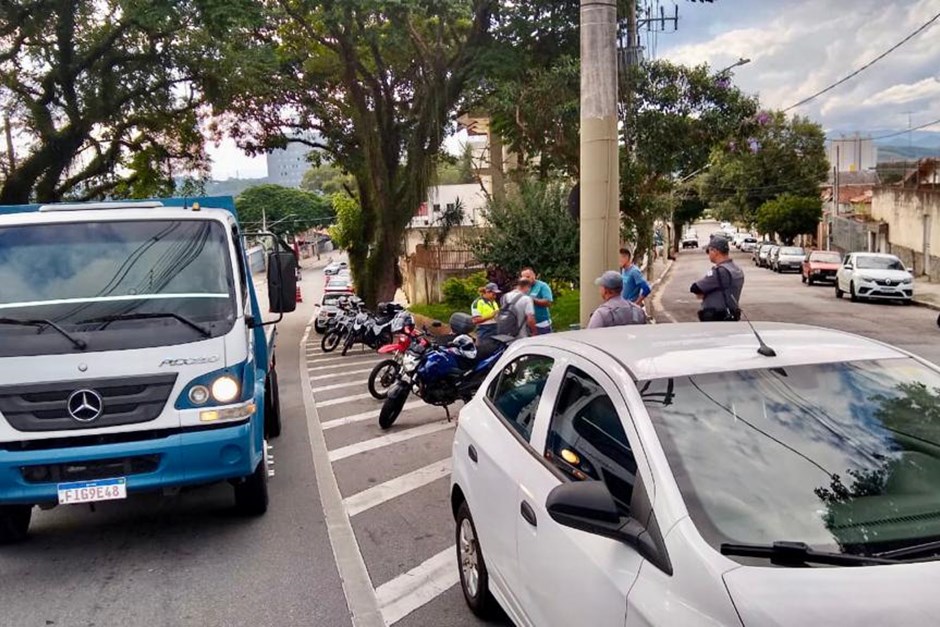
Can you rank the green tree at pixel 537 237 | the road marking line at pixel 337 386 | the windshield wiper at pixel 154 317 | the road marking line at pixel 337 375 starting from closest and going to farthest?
the windshield wiper at pixel 154 317 → the road marking line at pixel 337 386 → the road marking line at pixel 337 375 → the green tree at pixel 537 237

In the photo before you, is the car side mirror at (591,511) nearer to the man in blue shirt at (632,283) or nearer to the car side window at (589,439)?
the car side window at (589,439)

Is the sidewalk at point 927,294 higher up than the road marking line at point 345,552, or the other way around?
the road marking line at point 345,552

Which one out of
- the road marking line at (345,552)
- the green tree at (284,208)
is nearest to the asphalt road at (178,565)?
the road marking line at (345,552)

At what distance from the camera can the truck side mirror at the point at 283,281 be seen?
6.60 m

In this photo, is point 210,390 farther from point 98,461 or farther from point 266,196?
point 266,196

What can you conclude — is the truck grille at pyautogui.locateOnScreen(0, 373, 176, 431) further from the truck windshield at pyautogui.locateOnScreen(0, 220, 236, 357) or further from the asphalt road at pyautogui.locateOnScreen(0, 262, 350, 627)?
the asphalt road at pyautogui.locateOnScreen(0, 262, 350, 627)

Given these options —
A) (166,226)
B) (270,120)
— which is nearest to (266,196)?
(270,120)

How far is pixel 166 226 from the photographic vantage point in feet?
21.3

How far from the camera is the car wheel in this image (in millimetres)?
4312

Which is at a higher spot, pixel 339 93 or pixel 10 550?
pixel 339 93

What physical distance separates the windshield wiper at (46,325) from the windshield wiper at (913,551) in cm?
488

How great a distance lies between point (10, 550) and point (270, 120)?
2375cm

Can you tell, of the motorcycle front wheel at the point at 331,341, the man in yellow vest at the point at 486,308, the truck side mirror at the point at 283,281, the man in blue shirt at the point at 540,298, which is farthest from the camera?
the motorcycle front wheel at the point at 331,341

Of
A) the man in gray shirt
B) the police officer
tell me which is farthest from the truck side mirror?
the police officer
